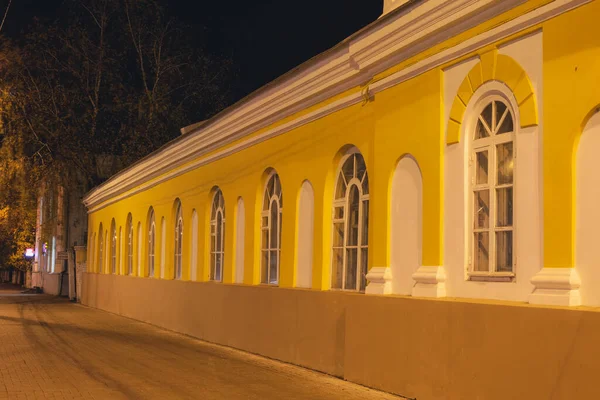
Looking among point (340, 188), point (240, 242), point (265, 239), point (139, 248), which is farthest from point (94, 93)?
point (340, 188)

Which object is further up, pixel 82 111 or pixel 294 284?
pixel 82 111

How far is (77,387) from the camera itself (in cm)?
1122

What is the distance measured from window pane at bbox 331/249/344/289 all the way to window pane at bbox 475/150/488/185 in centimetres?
391

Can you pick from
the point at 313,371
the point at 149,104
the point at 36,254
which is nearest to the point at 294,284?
the point at 313,371

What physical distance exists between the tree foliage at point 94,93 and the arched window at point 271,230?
21078 mm

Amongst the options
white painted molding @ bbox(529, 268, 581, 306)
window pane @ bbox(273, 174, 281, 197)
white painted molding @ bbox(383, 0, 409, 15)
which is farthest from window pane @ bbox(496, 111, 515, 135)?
window pane @ bbox(273, 174, 281, 197)

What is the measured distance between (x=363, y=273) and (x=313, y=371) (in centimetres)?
152

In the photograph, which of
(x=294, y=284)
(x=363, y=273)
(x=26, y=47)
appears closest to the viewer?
(x=363, y=273)

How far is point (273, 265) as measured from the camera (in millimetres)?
15758

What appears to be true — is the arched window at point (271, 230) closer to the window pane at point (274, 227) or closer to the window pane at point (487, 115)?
the window pane at point (274, 227)

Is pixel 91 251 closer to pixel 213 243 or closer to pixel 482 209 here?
pixel 213 243

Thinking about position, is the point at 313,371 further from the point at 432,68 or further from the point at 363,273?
the point at 432,68

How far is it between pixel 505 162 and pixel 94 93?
99.9 ft

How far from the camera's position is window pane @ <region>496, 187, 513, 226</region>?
9039 mm
